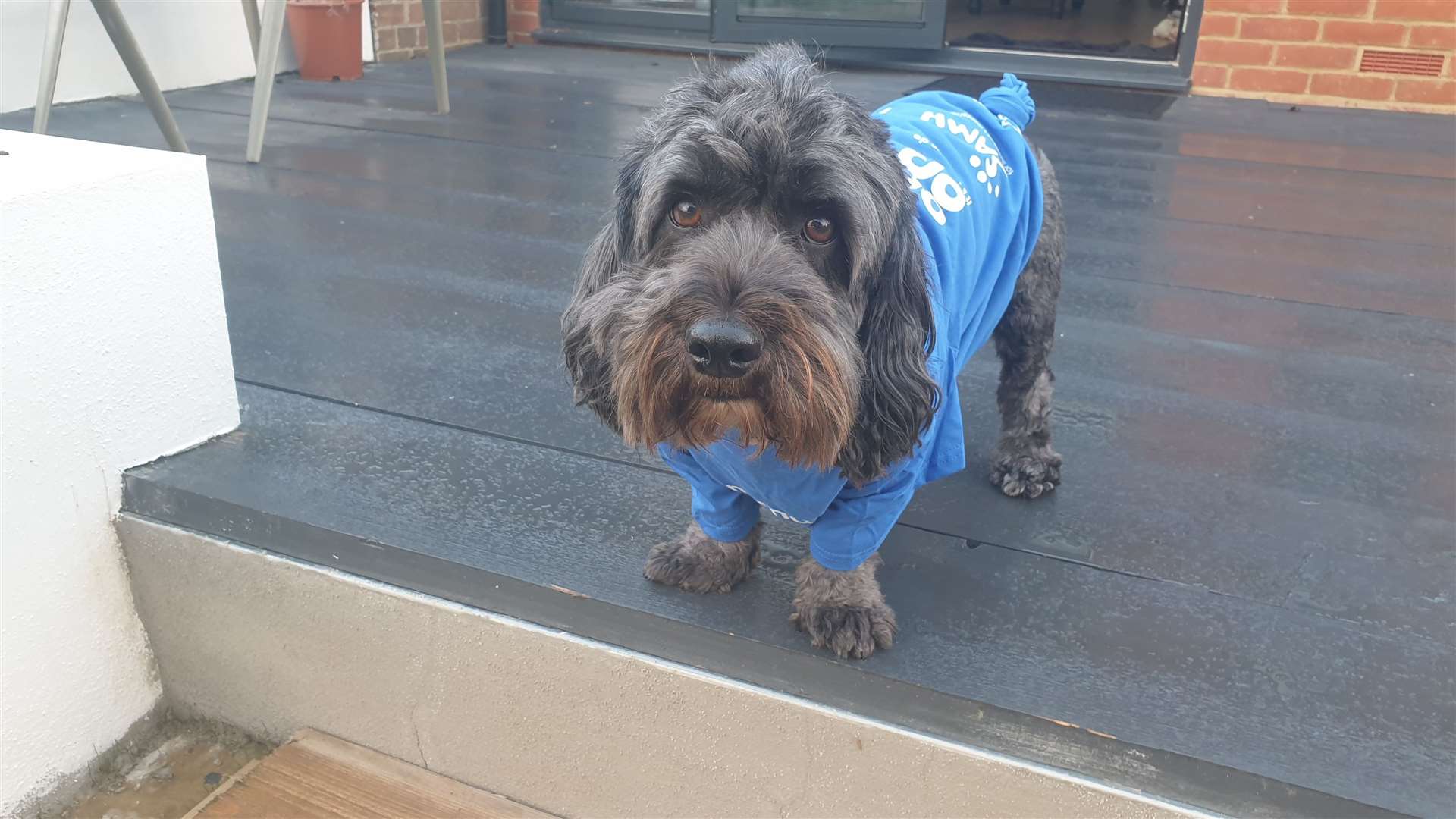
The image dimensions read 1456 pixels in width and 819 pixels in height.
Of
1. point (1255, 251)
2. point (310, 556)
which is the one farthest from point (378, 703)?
point (1255, 251)

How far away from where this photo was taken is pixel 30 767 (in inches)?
90.6

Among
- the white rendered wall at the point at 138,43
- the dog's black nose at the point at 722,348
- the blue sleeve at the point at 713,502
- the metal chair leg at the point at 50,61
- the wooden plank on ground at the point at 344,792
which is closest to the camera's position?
the dog's black nose at the point at 722,348

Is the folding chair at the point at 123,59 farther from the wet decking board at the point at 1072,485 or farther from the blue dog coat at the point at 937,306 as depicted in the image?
the blue dog coat at the point at 937,306

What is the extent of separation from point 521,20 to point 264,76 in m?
3.90

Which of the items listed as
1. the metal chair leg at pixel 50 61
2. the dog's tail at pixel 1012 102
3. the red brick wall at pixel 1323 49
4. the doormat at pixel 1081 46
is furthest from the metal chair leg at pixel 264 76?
the red brick wall at pixel 1323 49

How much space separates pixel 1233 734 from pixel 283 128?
5166 mm

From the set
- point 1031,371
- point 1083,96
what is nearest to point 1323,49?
point 1083,96

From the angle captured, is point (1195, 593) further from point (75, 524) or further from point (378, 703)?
point (75, 524)

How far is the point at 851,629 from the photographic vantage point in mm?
1910

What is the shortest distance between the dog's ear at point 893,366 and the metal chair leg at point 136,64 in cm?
344

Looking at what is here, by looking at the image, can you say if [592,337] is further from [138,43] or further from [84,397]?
[138,43]

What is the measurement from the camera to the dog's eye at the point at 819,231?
1784mm

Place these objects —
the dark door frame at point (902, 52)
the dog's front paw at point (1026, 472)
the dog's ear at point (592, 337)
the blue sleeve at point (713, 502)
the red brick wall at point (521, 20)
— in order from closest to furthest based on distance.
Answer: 1. the dog's ear at point (592, 337)
2. the blue sleeve at point (713, 502)
3. the dog's front paw at point (1026, 472)
4. the dark door frame at point (902, 52)
5. the red brick wall at point (521, 20)

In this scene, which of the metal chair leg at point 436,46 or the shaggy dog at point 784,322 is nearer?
the shaggy dog at point 784,322
